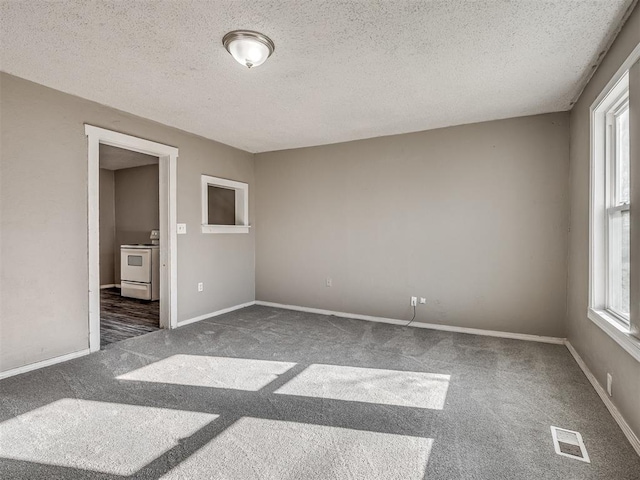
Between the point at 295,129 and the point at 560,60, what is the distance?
103 inches

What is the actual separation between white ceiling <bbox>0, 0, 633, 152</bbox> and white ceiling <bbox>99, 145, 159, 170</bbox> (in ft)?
7.09

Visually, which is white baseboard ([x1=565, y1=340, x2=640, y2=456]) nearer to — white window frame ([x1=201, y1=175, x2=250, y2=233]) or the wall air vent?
the wall air vent

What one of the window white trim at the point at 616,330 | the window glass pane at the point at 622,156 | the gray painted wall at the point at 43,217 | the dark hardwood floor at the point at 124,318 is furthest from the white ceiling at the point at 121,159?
the window white trim at the point at 616,330

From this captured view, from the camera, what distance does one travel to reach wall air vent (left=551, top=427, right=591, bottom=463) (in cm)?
179

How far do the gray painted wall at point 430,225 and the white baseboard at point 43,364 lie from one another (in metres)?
2.58

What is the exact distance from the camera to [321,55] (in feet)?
7.93

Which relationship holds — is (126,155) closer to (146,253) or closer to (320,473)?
(146,253)

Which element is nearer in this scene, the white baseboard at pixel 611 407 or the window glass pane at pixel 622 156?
the white baseboard at pixel 611 407

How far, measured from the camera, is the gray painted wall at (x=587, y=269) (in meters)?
1.95

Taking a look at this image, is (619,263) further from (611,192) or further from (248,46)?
(248,46)

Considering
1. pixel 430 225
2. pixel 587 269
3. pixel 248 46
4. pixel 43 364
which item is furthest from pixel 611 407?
pixel 43 364

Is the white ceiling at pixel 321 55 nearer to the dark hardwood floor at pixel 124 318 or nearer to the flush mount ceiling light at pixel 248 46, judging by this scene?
the flush mount ceiling light at pixel 248 46

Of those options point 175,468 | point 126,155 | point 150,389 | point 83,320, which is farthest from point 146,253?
point 175,468

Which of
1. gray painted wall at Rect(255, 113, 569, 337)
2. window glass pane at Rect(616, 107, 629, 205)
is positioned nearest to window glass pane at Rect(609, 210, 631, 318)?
window glass pane at Rect(616, 107, 629, 205)
